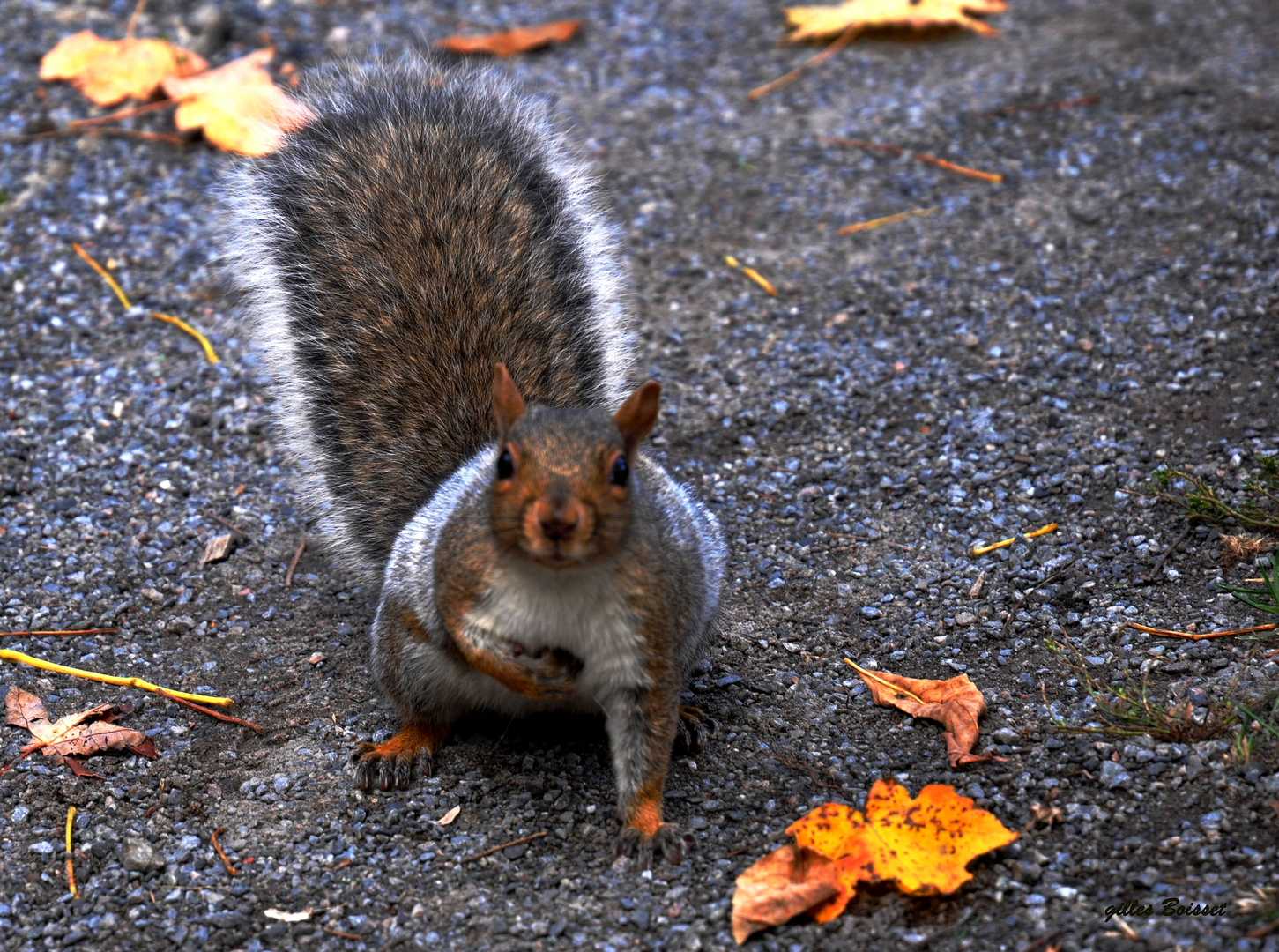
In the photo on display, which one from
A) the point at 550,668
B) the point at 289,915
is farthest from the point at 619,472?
the point at 289,915

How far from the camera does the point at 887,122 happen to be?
4.48 m

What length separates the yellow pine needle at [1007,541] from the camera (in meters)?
2.82

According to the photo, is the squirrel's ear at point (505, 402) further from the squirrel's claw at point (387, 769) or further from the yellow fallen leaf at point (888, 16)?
the yellow fallen leaf at point (888, 16)

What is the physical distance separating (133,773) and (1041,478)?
2.02 m

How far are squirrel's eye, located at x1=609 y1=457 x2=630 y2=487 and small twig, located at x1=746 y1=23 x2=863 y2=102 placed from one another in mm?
3123

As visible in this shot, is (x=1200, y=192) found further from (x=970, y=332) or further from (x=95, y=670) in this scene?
(x=95, y=670)

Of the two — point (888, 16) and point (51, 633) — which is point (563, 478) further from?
point (888, 16)

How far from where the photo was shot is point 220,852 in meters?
2.14

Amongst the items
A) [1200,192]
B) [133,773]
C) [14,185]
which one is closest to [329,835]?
[133,773]

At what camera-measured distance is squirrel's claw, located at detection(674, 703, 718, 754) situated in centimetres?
237

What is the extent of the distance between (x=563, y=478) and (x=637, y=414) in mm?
180

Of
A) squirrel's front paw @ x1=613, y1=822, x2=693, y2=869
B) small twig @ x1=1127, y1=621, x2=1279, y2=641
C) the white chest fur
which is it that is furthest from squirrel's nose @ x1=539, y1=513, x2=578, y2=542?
small twig @ x1=1127, y1=621, x2=1279, y2=641

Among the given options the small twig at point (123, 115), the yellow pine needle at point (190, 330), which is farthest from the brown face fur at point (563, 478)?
the small twig at point (123, 115)

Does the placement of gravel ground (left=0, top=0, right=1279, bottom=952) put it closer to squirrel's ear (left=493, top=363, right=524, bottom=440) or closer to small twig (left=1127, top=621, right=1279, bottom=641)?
small twig (left=1127, top=621, right=1279, bottom=641)
